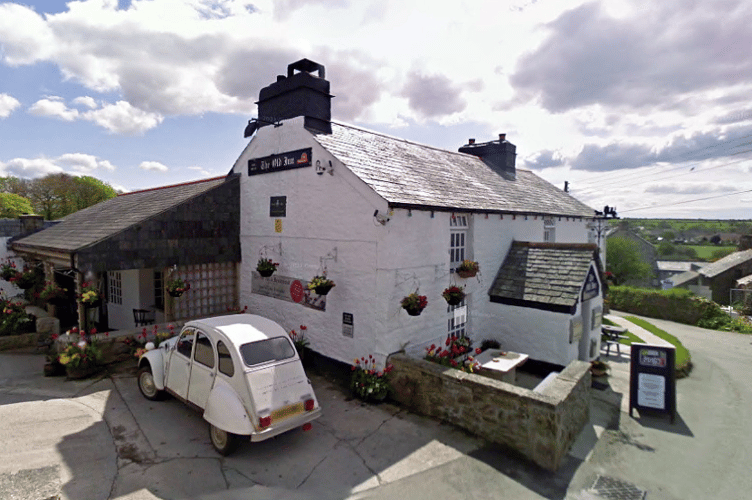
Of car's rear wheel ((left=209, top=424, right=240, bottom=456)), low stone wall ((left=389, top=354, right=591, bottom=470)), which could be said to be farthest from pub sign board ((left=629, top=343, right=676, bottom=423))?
car's rear wheel ((left=209, top=424, right=240, bottom=456))

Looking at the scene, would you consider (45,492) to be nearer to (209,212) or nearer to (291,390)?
(291,390)

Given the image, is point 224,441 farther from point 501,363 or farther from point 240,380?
point 501,363

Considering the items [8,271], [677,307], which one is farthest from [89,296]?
[677,307]

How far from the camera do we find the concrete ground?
5.36m

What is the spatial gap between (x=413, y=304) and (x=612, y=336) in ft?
36.4

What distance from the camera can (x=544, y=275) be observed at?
10.9 m

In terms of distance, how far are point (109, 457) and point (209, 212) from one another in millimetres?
7138

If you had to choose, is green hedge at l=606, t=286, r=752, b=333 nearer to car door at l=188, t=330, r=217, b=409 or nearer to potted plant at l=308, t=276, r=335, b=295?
potted plant at l=308, t=276, r=335, b=295

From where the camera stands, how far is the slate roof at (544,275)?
1013cm

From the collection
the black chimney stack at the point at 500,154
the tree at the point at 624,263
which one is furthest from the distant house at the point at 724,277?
the black chimney stack at the point at 500,154

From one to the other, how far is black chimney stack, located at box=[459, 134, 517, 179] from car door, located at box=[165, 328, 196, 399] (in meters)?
14.8

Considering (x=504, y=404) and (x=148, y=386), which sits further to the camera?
(x=148, y=386)

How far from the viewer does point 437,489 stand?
5617 millimetres

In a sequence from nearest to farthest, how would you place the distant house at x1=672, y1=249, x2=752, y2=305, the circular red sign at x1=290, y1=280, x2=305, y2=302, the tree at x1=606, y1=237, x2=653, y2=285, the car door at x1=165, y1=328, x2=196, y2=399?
the car door at x1=165, y1=328, x2=196, y2=399 → the circular red sign at x1=290, y1=280, x2=305, y2=302 → the distant house at x1=672, y1=249, x2=752, y2=305 → the tree at x1=606, y1=237, x2=653, y2=285
